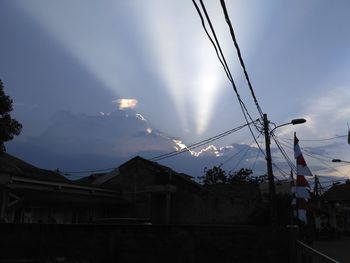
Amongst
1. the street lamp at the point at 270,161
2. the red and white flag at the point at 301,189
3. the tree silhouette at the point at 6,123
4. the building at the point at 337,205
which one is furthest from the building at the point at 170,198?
the building at the point at 337,205

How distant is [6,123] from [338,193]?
54.4m

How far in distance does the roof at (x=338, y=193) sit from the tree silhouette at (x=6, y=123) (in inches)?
2008

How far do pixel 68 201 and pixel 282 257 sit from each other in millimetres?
17158

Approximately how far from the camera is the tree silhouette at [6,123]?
18.9m

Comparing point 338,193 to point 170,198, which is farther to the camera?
point 338,193

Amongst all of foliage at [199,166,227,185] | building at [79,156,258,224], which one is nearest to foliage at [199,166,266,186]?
foliage at [199,166,227,185]

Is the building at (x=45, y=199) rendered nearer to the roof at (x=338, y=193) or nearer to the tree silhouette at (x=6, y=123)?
the tree silhouette at (x=6, y=123)

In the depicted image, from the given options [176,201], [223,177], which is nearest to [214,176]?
[223,177]

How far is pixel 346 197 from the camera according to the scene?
203 ft

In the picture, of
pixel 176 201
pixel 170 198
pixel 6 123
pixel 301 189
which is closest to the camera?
pixel 6 123

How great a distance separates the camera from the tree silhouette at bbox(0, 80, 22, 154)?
61.9 feet

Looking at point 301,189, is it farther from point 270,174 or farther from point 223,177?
point 223,177

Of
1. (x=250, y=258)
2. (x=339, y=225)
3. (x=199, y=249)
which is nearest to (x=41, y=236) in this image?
Result: (x=199, y=249)

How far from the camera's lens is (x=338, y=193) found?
64625 mm
